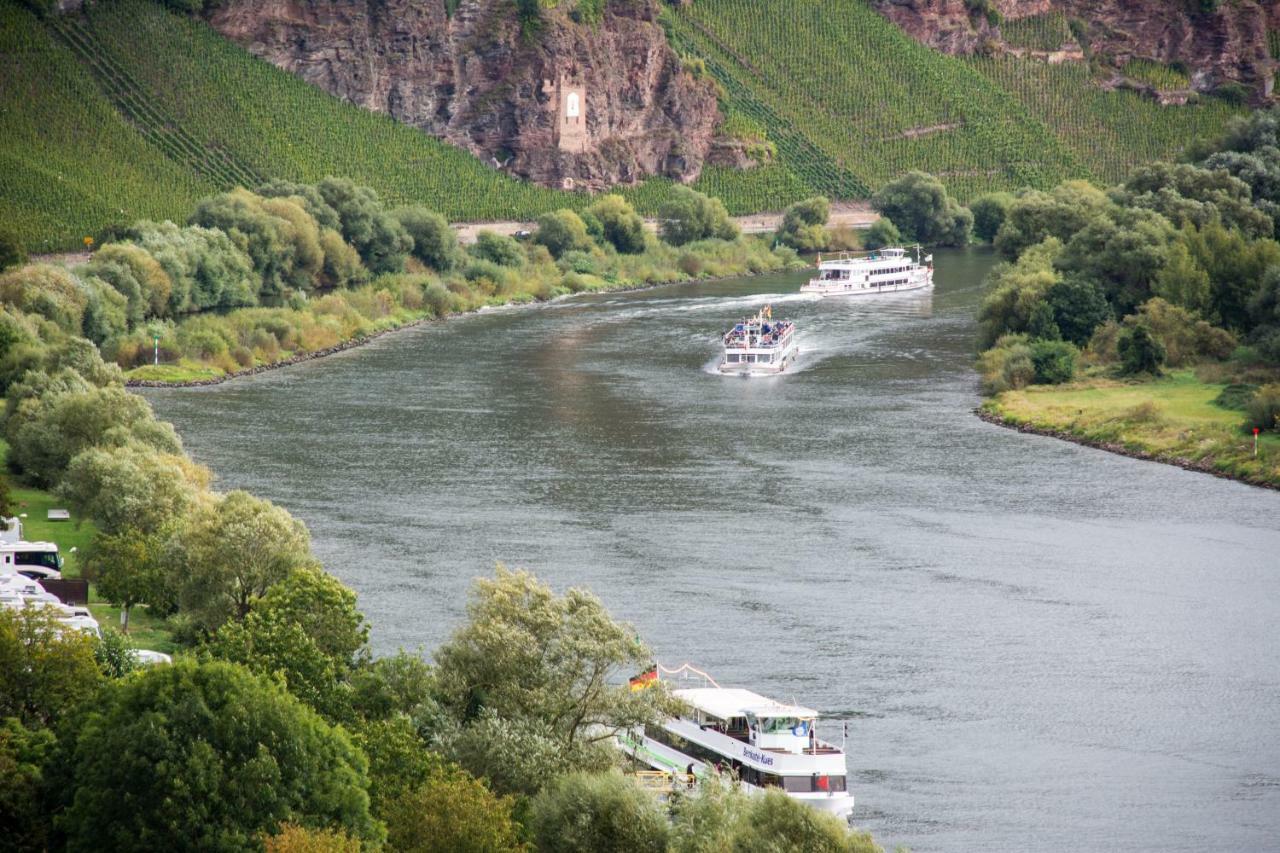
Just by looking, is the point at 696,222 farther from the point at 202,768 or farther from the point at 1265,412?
the point at 202,768

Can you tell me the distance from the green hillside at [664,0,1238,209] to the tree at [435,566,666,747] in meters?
121

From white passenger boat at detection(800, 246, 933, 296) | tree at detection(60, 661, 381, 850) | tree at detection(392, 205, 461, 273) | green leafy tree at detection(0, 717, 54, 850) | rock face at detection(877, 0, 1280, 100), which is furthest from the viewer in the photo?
rock face at detection(877, 0, 1280, 100)

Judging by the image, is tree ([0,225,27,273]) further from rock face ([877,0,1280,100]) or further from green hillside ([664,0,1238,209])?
rock face ([877,0,1280,100])

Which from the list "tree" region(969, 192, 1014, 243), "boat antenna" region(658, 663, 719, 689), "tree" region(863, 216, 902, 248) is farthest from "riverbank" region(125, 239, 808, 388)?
"boat antenna" region(658, 663, 719, 689)

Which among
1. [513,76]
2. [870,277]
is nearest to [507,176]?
[513,76]

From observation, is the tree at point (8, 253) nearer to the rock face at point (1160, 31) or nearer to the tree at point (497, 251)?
the tree at point (497, 251)

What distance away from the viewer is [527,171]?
5753 inches

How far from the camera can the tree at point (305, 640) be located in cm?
3117

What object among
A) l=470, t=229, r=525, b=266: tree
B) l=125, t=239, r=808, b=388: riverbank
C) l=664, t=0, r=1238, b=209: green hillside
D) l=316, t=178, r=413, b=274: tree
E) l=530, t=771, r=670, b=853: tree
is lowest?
l=530, t=771, r=670, b=853: tree

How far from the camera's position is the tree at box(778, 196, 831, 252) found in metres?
141

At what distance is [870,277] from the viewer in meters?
118

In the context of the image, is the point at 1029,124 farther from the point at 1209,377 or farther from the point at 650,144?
the point at 1209,377

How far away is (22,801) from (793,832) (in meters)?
8.84

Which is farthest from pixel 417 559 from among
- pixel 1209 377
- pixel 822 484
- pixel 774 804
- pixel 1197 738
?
pixel 1209 377
